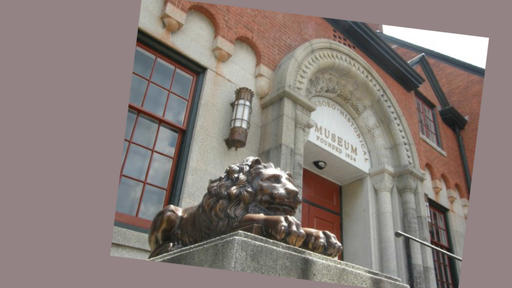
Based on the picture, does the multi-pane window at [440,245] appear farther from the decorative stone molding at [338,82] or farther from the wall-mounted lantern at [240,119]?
the wall-mounted lantern at [240,119]

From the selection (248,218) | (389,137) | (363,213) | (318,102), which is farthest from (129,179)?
(389,137)

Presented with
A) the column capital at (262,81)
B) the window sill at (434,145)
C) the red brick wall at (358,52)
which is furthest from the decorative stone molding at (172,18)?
the window sill at (434,145)

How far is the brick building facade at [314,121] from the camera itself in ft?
12.2

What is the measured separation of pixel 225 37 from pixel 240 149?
150cm

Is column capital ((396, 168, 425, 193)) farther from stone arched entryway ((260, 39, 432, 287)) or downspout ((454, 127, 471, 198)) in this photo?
downspout ((454, 127, 471, 198))

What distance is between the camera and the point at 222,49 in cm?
454

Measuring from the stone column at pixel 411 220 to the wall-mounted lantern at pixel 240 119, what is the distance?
3.69 meters

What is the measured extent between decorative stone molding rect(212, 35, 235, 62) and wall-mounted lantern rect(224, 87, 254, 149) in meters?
0.54

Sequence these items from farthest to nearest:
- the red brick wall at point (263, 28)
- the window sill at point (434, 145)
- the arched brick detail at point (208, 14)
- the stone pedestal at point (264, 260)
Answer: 1. the window sill at point (434, 145)
2. the red brick wall at point (263, 28)
3. the arched brick detail at point (208, 14)
4. the stone pedestal at point (264, 260)

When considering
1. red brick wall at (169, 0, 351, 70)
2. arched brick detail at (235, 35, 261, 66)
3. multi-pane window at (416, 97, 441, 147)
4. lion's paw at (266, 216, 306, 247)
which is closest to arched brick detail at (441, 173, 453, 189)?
multi-pane window at (416, 97, 441, 147)

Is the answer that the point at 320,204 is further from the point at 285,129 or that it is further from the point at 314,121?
the point at 285,129

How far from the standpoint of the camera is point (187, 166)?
12.2ft

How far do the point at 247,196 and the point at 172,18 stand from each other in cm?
291

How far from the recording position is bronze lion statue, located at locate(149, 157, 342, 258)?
1.74m
